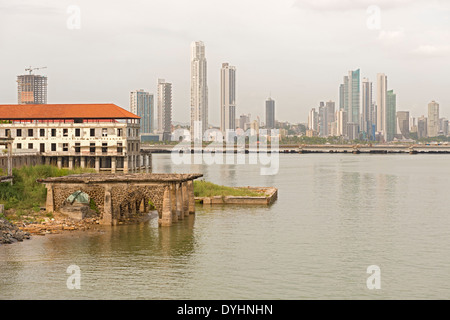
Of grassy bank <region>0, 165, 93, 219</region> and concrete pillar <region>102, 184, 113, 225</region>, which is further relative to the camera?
grassy bank <region>0, 165, 93, 219</region>

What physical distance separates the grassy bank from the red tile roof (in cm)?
4422

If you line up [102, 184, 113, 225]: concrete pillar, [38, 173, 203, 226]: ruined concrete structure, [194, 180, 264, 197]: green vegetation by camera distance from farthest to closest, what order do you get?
[194, 180, 264, 197]: green vegetation, [102, 184, 113, 225]: concrete pillar, [38, 173, 203, 226]: ruined concrete structure

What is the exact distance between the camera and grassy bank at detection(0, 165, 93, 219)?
4819 centimetres

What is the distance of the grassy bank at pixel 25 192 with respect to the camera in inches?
1897

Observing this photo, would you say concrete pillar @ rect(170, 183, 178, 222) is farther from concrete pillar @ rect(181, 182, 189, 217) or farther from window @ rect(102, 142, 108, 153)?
window @ rect(102, 142, 108, 153)

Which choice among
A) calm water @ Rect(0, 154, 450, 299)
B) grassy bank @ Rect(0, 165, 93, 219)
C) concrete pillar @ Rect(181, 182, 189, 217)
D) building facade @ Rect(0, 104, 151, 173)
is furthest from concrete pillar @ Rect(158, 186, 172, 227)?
building facade @ Rect(0, 104, 151, 173)

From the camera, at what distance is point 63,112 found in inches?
4102

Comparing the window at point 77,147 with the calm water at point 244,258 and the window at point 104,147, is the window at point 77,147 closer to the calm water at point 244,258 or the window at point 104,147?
the window at point 104,147

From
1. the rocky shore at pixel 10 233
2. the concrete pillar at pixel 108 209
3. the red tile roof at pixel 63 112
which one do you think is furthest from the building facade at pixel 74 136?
the rocky shore at pixel 10 233

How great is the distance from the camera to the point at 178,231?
148ft

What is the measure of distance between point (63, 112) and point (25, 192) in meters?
54.0

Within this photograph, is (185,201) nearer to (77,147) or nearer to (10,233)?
(10,233)
